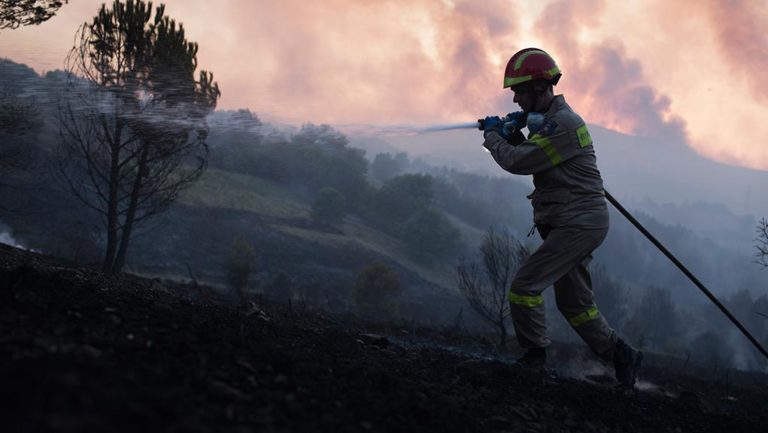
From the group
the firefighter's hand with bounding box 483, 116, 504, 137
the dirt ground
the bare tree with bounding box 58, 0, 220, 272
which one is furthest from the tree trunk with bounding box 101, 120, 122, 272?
the firefighter's hand with bounding box 483, 116, 504, 137

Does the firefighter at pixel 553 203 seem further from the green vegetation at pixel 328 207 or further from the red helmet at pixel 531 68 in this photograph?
the green vegetation at pixel 328 207

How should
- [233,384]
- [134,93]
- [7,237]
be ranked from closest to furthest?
1. [233,384]
2. [134,93]
3. [7,237]

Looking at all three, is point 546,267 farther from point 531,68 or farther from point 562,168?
point 531,68

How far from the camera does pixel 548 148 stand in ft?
15.9

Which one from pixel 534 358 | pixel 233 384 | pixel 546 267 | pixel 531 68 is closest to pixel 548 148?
pixel 531 68

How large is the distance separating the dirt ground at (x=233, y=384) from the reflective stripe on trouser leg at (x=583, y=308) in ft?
1.47

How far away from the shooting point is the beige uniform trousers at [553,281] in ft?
16.0

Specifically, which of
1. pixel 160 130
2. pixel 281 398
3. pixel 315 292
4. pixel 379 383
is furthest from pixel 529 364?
pixel 315 292

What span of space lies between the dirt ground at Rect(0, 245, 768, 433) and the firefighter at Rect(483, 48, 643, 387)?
56cm

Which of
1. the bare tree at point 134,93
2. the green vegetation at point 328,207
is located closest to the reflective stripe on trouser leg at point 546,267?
the bare tree at point 134,93

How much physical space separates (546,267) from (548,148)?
1.01 m

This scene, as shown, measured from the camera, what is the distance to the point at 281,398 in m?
2.72

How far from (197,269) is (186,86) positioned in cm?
4328

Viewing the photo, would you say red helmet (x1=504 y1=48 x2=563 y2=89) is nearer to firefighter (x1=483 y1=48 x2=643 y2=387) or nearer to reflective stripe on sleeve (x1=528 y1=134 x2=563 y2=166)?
firefighter (x1=483 y1=48 x2=643 y2=387)
